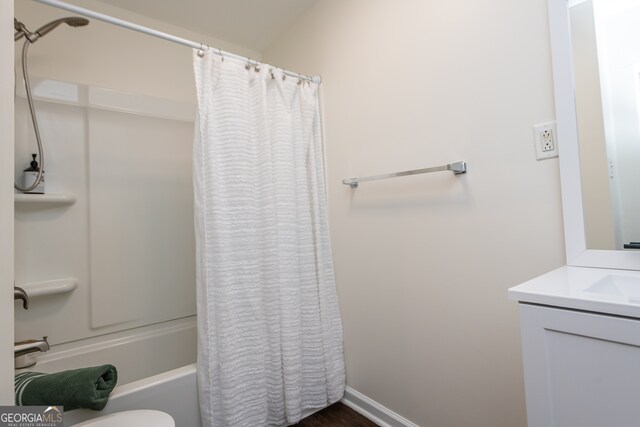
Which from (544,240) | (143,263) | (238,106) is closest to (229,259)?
(238,106)

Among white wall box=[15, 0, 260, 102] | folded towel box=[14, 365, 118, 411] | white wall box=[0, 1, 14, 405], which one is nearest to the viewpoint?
white wall box=[0, 1, 14, 405]

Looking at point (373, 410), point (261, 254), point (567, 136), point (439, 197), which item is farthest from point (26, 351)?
point (567, 136)

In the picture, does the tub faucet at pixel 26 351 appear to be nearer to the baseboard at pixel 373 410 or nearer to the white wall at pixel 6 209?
the white wall at pixel 6 209

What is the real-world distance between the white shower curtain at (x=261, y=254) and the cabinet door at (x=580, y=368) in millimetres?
1051

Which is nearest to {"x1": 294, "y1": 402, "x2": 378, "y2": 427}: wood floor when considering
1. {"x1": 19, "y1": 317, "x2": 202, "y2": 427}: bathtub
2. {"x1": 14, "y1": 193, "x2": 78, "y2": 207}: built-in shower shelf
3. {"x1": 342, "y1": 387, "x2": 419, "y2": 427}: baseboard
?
{"x1": 342, "y1": 387, "x2": 419, "y2": 427}: baseboard

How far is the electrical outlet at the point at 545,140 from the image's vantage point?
3.00 feet

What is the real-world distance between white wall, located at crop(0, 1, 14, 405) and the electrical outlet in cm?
146

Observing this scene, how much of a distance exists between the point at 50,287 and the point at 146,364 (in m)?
0.67

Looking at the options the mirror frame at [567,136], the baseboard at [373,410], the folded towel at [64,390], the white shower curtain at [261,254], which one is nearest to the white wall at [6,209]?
the folded towel at [64,390]

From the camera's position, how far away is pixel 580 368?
55 centimetres

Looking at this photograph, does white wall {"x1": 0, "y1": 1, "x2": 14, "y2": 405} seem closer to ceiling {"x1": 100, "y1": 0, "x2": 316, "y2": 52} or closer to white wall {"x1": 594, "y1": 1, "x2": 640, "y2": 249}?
ceiling {"x1": 100, "y1": 0, "x2": 316, "y2": 52}

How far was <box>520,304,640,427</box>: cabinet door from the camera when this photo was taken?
→ 1.66 ft

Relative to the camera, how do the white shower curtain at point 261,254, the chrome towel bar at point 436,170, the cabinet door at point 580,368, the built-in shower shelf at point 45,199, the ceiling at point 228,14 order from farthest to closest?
the ceiling at point 228,14 < the built-in shower shelf at point 45,199 < the white shower curtain at point 261,254 < the chrome towel bar at point 436,170 < the cabinet door at point 580,368

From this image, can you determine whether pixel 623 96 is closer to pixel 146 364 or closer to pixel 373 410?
pixel 373 410
